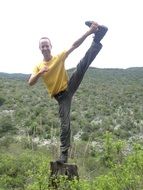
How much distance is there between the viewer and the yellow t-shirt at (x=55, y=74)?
8.30 metres

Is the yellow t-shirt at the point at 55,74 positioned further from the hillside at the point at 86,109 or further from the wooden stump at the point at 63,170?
the hillside at the point at 86,109

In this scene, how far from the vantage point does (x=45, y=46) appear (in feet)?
27.2

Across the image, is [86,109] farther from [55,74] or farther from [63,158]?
[55,74]

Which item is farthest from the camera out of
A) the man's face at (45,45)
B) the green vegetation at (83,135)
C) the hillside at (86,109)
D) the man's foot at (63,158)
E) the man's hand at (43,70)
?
the hillside at (86,109)

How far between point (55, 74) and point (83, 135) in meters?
22.8

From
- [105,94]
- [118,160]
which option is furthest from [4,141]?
[118,160]

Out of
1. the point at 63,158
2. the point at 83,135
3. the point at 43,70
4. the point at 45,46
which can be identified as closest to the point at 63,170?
the point at 63,158

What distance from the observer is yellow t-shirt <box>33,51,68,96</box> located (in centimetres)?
830

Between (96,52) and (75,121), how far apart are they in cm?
2565

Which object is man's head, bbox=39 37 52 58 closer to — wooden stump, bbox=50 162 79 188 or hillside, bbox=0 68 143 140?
wooden stump, bbox=50 162 79 188

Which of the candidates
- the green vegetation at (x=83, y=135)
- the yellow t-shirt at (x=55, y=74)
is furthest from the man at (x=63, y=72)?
the green vegetation at (x=83, y=135)

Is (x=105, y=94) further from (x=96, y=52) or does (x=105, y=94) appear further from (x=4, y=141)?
(x=96, y=52)

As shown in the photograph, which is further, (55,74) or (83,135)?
(83,135)

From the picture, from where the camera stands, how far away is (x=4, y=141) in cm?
A: 2938
